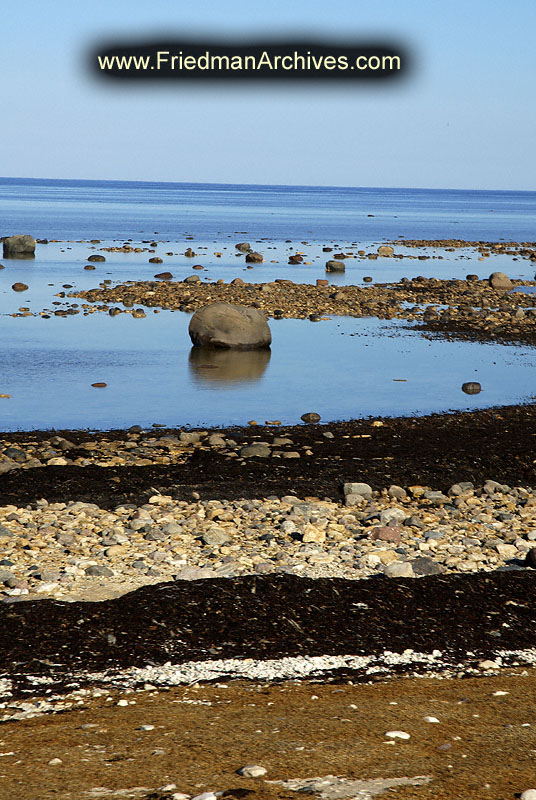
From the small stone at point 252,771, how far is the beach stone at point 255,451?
818 centimetres

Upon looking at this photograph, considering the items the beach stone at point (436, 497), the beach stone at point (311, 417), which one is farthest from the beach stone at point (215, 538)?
the beach stone at point (311, 417)

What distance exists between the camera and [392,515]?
34.9ft

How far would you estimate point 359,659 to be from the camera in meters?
7.11

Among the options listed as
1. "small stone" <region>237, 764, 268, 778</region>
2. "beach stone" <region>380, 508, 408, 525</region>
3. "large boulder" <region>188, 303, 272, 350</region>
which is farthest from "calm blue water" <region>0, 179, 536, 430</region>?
"small stone" <region>237, 764, 268, 778</region>

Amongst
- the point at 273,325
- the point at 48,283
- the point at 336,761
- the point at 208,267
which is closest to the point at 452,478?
the point at 336,761

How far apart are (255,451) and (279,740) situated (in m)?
7.97

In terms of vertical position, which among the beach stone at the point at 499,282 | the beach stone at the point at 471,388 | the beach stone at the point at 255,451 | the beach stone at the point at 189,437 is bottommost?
the beach stone at the point at 255,451

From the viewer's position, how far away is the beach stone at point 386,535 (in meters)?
9.84

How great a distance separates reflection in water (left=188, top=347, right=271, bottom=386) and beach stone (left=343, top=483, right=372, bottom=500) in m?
8.49

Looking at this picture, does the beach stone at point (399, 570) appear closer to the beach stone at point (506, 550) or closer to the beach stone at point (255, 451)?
the beach stone at point (506, 550)

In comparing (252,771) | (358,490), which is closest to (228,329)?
(358,490)

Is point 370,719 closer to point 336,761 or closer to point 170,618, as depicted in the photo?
point 336,761

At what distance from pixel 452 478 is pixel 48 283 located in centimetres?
2960

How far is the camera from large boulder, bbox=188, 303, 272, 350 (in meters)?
23.9
